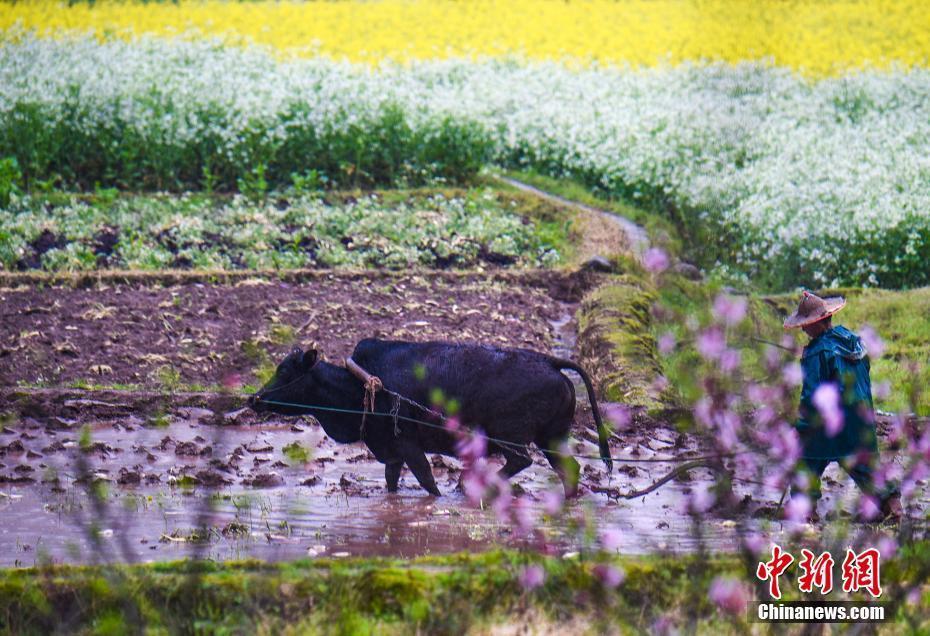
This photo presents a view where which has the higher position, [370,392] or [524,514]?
[370,392]

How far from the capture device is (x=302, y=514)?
6523 millimetres

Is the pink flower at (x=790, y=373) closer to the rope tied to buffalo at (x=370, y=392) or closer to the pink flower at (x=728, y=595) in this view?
the pink flower at (x=728, y=595)

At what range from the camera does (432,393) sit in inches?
276

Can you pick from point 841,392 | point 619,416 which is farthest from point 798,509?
point 619,416

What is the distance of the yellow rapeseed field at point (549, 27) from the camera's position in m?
18.2

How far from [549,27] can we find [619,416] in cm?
1372

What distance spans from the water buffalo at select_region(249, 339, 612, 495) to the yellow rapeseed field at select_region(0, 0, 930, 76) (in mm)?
11710

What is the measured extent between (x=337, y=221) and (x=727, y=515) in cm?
863

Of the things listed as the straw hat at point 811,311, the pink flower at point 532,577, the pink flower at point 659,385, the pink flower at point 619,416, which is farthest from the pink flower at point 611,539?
the pink flower at point 659,385

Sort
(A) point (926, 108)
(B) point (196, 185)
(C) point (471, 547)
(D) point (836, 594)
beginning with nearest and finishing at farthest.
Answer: (D) point (836, 594)
(C) point (471, 547)
(B) point (196, 185)
(A) point (926, 108)

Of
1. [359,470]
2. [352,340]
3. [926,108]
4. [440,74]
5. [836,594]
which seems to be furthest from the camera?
[440,74]

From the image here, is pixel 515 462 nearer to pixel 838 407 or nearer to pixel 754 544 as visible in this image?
pixel 838 407

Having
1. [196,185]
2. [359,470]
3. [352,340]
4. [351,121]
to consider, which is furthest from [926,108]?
[359,470]

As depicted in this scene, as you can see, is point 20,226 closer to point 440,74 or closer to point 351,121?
point 351,121
